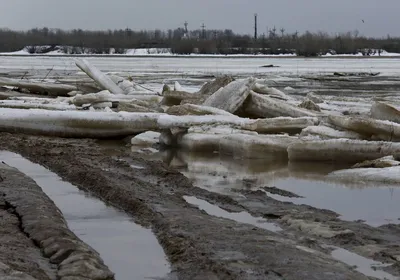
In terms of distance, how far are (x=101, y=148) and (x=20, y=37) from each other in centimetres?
9891

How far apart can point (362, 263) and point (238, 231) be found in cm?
101

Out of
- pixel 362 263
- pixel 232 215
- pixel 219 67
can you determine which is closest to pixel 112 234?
pixel 232 215

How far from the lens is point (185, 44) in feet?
268

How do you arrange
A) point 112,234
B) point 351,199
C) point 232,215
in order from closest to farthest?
point 112,234 < point 232,215 < point 351,199

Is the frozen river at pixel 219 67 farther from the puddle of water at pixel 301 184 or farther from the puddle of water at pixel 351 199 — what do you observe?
the puddle of water at pixel 351 199

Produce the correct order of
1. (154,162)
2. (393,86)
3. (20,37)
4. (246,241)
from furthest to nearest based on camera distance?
1. (20,37)
2. (393,86)
3. (154,162)
4. (246,241)

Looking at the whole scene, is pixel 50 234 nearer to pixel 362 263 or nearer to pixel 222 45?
pixel 362 263

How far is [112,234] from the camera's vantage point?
502cm

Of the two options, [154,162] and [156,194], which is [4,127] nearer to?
[154,162]

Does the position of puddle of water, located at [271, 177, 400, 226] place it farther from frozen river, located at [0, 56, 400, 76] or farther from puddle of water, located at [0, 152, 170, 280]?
frozen river, located at [0, 56, 400, 76]

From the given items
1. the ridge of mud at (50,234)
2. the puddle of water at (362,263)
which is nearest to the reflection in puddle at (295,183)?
the puddle of water at (362,263)

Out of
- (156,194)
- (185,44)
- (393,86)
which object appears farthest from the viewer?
(185,44)

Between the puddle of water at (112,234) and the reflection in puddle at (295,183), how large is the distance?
5.15 feet

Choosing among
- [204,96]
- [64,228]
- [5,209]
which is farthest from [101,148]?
[64,228]
